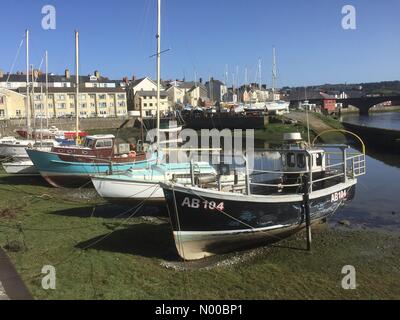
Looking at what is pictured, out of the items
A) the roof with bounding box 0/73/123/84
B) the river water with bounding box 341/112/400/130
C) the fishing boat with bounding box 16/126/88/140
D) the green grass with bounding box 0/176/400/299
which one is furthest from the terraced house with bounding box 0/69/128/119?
the green grass with bounding box 0/176/400/299

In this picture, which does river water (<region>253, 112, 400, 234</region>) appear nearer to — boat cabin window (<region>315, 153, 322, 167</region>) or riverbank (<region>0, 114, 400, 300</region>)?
riverbank (<region>0, 114, 400, 300</region>)

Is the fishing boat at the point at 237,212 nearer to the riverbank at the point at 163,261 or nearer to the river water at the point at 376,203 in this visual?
the riverbank at the point at 163,261

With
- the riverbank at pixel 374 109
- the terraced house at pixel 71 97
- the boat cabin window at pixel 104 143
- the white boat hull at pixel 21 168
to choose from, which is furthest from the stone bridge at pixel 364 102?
the white boat hull at pixel 21 168

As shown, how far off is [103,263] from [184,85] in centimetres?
14085

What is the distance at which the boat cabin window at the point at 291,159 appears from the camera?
57.6ft

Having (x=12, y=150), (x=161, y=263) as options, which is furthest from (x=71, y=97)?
(x=161, y=263)

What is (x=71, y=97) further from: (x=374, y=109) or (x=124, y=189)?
(x=374, y=109)

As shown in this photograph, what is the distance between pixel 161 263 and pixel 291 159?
24.8 feet

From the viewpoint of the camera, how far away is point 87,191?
2533 cm

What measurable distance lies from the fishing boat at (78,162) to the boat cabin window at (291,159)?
36.7 feet

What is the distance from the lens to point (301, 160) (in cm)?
1738

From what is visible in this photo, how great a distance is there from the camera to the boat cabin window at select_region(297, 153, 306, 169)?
1727cm
